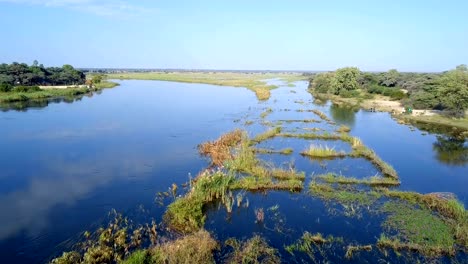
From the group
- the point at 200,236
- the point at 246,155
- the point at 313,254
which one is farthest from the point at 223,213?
the point at 246,155

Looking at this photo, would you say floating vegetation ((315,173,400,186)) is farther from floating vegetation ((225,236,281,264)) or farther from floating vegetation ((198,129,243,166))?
floating vegetation ((225,236,281,264))

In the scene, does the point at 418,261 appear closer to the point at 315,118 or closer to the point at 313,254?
the point at 313,254

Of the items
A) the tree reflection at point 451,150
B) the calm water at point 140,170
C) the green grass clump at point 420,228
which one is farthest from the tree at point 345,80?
the green grass clump at point 420,228

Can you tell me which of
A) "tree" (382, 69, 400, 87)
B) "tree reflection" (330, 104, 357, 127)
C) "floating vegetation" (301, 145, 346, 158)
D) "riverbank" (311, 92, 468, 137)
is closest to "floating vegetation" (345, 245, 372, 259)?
"floating vegetation" (301, 145, 346, 158)

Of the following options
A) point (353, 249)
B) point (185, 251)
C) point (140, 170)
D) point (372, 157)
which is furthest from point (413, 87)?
point (185, 251)

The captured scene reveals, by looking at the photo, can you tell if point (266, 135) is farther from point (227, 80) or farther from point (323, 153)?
point (227, 80)

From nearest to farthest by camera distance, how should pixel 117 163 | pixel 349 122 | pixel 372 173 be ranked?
pixel 372 173 → pixel 117 163 → pixel 349 122
